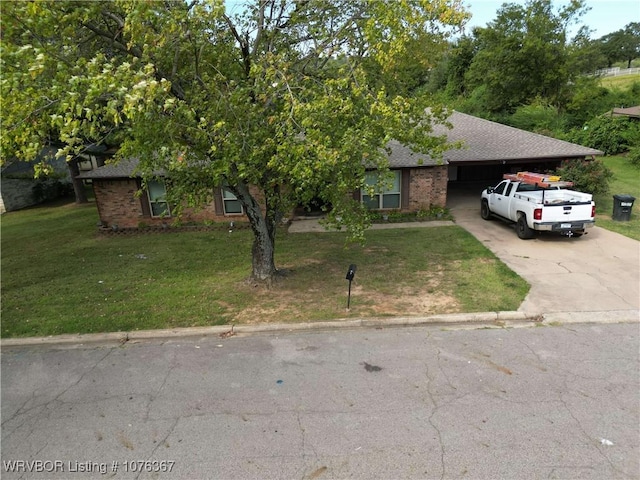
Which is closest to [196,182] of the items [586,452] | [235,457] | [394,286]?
[394,286]

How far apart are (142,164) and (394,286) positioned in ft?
19.0

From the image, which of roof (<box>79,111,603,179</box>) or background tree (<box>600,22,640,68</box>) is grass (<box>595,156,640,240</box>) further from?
background tree (<box>600,22,640,68</box>)

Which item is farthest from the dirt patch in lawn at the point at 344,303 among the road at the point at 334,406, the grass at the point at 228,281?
the road at the point at 334,406

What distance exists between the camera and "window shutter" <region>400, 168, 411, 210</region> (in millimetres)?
15844

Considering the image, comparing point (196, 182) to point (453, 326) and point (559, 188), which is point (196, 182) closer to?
point (453, 326)

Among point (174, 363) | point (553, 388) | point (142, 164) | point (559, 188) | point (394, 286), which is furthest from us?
point (559, 188)

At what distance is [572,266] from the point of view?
10.2 m

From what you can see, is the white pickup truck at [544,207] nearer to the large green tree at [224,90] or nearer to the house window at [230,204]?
the large green tree at [224,90]

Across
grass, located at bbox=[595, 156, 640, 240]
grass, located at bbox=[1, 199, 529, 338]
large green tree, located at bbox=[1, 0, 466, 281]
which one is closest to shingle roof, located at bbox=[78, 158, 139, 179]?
grass, located at bbox=[1, 199, 529, 338]

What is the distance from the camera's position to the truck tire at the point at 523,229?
12516 mm

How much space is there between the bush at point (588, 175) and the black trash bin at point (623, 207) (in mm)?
1621

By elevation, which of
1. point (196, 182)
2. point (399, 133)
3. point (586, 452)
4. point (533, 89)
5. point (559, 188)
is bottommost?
point (586, 452)

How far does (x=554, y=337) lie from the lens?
22.8 feet

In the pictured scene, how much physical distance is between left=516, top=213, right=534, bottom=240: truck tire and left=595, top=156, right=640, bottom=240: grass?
3.03 meters
